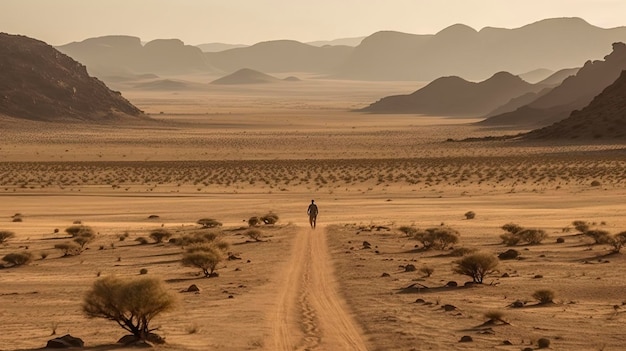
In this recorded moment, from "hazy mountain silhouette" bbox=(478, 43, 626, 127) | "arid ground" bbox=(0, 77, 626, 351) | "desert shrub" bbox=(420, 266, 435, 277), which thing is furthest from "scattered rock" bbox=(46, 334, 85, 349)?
"hazy mountain silhouette" bbox=(478, 43, 626, 127)

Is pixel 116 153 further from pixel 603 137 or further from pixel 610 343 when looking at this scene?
pixel 610 343

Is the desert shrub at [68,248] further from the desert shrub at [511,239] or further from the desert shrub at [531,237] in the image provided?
the desert shrub at [531,237]

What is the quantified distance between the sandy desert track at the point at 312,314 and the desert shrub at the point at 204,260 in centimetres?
175

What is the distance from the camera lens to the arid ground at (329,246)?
57.4ft

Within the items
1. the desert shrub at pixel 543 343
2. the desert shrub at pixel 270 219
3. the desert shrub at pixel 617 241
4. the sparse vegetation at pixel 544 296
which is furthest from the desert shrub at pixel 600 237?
the desert shrub at pixel 543 343

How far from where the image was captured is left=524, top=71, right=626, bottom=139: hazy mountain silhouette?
10762cm

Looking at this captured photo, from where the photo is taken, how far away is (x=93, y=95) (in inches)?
6265

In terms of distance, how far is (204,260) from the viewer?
80.1 feet

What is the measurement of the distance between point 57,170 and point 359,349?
64.5m

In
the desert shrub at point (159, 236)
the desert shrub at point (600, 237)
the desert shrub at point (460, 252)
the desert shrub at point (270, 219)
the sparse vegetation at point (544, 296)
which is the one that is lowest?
the desert shrub at point (270, 219)

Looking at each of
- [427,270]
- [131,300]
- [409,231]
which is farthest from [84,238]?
[131,300]

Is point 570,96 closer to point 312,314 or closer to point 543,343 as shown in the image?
point 312,314

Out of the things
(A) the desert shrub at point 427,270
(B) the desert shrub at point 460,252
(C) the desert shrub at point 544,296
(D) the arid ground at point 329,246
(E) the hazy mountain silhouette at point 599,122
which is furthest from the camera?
(E) the hazy mountain silhouette at point 599,122

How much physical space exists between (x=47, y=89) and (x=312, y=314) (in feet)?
470
